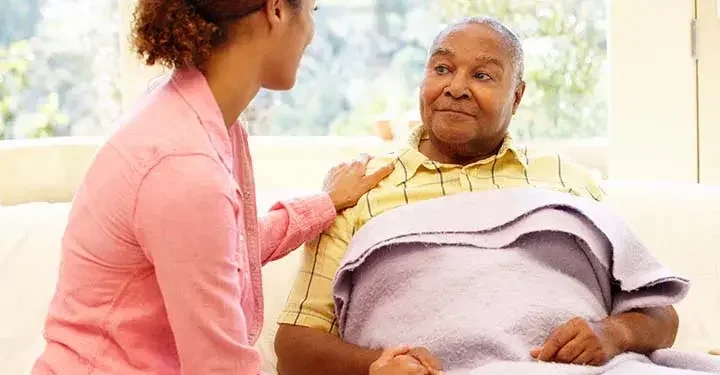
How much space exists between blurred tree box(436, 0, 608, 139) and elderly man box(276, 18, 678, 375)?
3.01 ft

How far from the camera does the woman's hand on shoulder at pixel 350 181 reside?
1.86 m

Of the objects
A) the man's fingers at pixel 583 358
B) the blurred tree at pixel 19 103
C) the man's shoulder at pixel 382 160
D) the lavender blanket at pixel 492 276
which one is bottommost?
the man's fingers at pixel 583 358

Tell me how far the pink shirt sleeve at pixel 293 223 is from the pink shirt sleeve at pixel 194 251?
1.50ft

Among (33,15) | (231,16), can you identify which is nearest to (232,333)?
(231,16)

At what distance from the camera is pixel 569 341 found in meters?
1.59

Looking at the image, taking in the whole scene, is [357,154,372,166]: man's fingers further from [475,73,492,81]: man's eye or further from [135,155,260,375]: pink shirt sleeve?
[135,155,260,375]: pink shirt sleeve

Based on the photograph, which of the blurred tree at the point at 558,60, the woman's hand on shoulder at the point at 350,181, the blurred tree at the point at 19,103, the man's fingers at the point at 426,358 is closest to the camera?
the man's fingers at the point at 426,358

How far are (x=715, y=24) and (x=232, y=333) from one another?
1.81 meters

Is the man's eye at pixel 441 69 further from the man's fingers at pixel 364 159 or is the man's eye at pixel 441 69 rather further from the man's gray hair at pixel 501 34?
the man's fingers at pixel 364 159

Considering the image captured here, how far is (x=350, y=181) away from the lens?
1877 mm

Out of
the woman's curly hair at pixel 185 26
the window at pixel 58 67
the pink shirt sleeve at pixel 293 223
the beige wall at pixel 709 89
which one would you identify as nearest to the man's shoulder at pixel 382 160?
the pink shirt sleeve at pixel 293 223

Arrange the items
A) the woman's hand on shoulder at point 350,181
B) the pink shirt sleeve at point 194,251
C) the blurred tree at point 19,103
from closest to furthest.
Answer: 1. the pink shirt sleeve at point 194,251
2. the woman's hand on shoulder at point 350,181
3. the blurred tree at point 19,103

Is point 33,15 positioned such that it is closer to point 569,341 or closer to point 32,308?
point 32,308

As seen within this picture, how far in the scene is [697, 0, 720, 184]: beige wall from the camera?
2.60 metres
